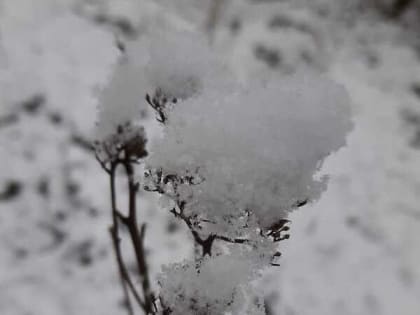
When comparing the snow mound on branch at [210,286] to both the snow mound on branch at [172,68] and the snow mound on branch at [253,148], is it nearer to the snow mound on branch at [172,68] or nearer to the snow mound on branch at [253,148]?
the snow mound on branch at [253,148]

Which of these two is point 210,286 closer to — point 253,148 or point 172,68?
point 253,148

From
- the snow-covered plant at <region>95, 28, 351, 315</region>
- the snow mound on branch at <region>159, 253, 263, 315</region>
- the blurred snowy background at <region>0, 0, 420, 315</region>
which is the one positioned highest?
the blurred snowy background at <region>0, 0, 420, 315</region>

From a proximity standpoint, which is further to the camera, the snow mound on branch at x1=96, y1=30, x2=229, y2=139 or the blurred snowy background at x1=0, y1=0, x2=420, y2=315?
the blurred snowy background at x1=0, y1=0, x2=420, y2=315

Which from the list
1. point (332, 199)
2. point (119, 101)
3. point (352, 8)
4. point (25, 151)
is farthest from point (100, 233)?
point (352, 8)

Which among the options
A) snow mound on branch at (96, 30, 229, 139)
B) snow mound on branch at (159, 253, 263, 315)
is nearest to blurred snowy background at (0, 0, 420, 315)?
snow mound on branch at (96, 30, 229, 139)

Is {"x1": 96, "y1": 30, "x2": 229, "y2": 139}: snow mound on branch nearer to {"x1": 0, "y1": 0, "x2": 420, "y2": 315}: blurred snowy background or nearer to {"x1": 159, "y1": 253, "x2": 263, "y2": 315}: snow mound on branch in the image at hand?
{"x1": 159, "y1": 253, "x2": 263, "y2": 315}: snow mound on branch

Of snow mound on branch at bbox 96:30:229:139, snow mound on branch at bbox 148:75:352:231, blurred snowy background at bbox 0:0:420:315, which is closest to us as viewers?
snow mound on branch at bbox 148:75:352:231

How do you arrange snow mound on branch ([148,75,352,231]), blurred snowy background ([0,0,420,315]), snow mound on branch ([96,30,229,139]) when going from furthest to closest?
blurred snowy background ([0,0,420,315])
snow mound on branch ([96,30,229,139])
snow mound on branch ([148,75,352,231])
